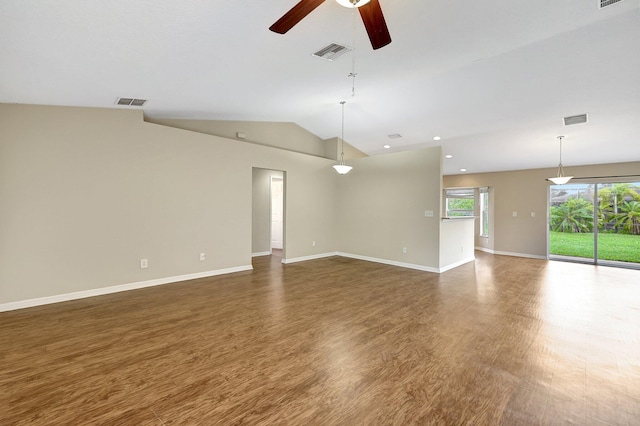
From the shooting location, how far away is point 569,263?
6.96m

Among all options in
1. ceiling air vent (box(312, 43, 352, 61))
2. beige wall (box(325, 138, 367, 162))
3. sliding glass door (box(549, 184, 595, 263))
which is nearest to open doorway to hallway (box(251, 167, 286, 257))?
beige wall (box(325, 138, 367, 162))

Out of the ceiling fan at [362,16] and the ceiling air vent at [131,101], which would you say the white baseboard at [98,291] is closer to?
the ceiling air vent at [131,101]

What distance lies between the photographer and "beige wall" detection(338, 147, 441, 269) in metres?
5.76

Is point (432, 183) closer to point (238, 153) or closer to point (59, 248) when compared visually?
point (238, 153)

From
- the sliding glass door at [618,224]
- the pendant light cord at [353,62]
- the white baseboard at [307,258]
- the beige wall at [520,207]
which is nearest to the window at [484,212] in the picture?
the beige wall at [520,207]

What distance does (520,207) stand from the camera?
814cm

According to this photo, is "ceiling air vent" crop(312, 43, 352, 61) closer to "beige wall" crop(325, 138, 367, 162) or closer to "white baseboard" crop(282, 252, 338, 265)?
"beige wall" crop(325, 138, 367, 162)

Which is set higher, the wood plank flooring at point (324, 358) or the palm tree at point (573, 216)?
the palm tree at point (573, 216)

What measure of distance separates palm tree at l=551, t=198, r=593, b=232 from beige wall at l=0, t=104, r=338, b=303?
8.36 meters

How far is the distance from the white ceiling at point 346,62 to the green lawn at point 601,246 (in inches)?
98.7

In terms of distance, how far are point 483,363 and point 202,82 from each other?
14.2 ft

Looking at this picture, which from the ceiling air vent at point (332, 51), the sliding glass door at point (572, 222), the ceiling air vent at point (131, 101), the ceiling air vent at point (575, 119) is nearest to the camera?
the ceiling air vent at point (332, 51)

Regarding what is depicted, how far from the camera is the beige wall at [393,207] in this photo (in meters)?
5.76

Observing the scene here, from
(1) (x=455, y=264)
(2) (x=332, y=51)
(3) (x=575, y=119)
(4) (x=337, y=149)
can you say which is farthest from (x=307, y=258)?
(3) (x=575, y=119)
